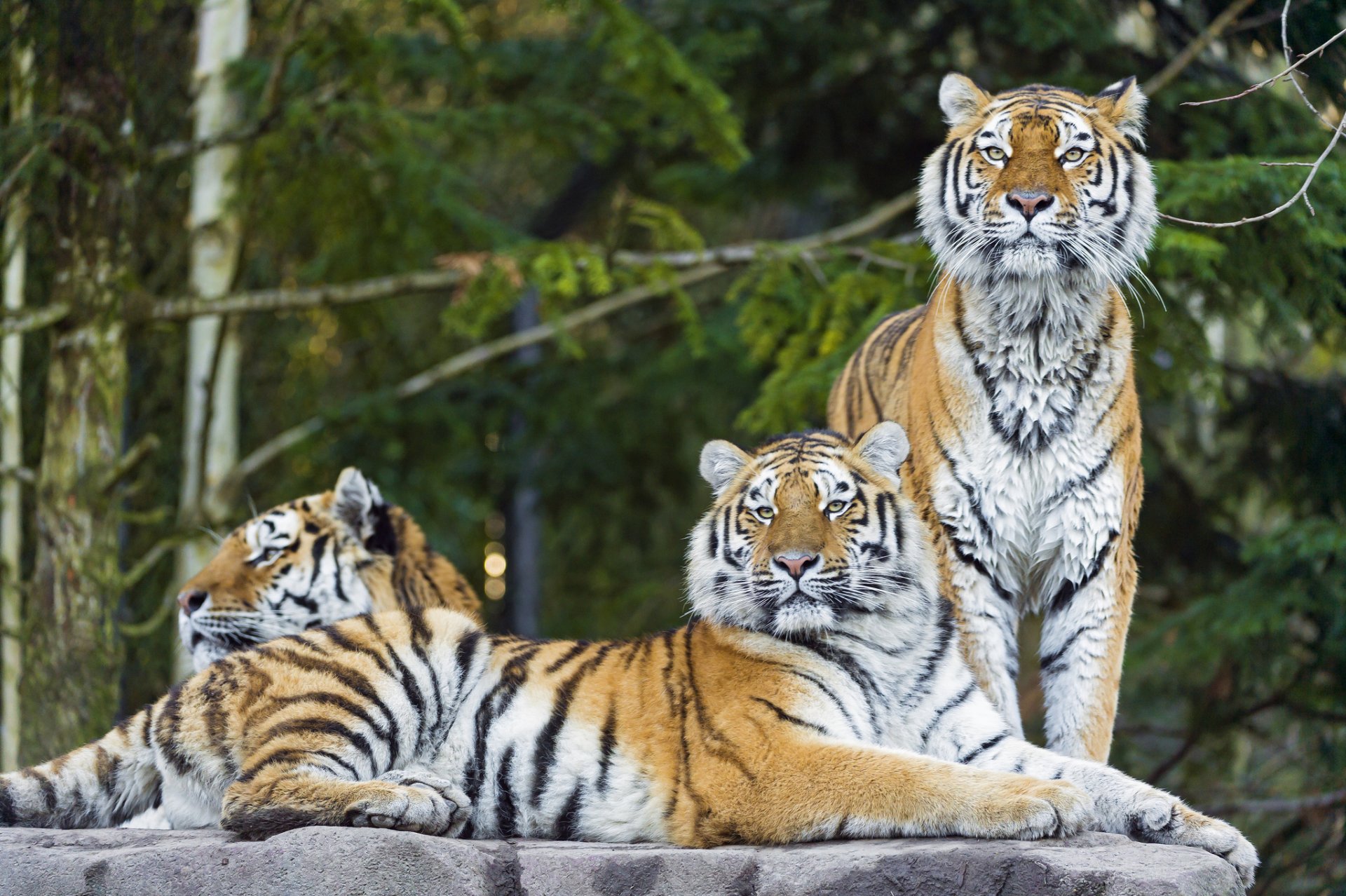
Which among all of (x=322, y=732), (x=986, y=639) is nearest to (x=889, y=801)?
(x=986, y=639)

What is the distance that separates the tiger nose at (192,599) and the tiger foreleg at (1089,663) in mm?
2874

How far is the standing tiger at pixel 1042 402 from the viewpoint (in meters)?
4.33

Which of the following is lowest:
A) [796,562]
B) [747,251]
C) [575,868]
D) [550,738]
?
[575,868]

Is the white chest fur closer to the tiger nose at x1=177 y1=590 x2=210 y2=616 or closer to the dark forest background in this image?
the dark forest background

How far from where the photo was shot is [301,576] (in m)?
5.17

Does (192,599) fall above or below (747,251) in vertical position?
below

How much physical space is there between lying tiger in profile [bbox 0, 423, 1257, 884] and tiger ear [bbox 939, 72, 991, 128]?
4.05 ft

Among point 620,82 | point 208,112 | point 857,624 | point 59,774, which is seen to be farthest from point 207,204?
point 857,624

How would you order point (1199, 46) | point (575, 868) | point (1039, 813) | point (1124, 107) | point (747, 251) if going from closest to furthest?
1. point (1039, 813)
2. point (575, 868)
3. point (1124, 107)
4. point (1199, 46)
5. point (747, 251)

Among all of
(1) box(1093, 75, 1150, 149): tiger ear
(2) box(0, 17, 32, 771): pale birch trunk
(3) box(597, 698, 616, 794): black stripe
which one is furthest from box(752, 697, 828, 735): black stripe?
(2) box(0, 17, 32, 771): pale birch trunk

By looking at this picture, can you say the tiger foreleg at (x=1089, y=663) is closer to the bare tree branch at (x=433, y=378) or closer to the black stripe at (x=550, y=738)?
the black stripe at (x=550, y=738)

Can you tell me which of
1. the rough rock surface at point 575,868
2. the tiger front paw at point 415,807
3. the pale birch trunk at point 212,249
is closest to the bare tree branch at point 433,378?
A: the pale birch trunk at point 212,249

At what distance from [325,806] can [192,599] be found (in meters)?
1.61

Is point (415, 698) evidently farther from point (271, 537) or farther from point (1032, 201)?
point (1032, 201)
